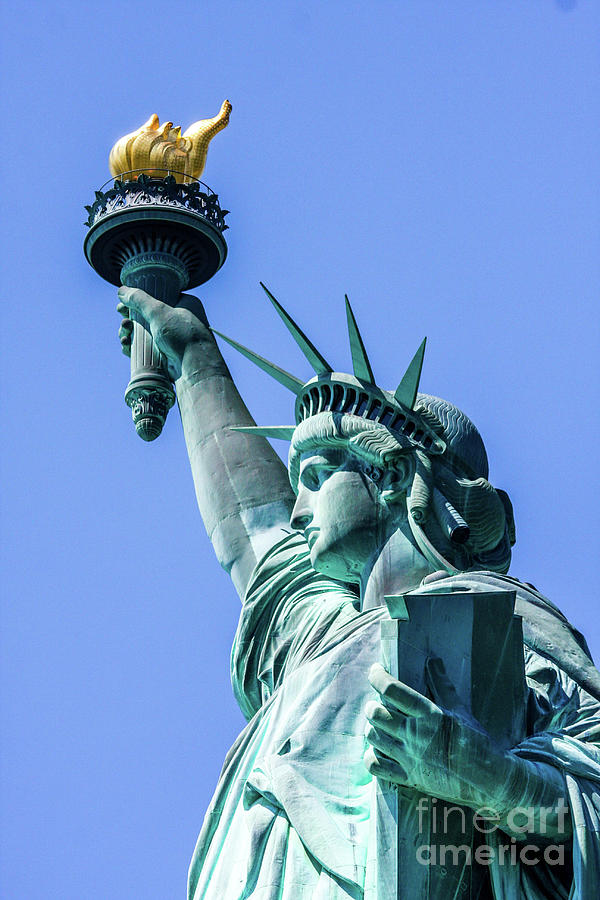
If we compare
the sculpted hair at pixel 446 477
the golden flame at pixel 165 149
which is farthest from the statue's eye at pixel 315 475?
the golden flame at pixel 165 149

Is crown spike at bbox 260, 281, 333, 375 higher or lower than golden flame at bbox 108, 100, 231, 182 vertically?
lower

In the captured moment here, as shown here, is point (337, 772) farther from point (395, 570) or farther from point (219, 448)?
point (219, 448)

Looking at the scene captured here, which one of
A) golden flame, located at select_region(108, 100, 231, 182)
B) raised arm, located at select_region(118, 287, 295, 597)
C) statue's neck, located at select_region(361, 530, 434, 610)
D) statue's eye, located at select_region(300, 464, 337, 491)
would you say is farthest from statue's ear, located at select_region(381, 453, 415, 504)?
golden flame, located at select_region(108, 100, 231, 182)

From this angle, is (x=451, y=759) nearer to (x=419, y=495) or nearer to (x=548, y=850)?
(x=548, y=850)

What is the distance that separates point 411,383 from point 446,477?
51 cm

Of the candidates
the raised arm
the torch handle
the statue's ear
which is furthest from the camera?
the torch handle

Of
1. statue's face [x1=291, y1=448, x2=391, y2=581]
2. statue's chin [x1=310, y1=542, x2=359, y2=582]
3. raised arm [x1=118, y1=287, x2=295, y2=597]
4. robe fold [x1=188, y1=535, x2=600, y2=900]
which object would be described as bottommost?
robe fold [x1=188, y1=535, x2=600, y2=900]

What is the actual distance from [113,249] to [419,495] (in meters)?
4.40

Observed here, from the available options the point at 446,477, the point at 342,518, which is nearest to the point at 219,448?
the point at 342,518

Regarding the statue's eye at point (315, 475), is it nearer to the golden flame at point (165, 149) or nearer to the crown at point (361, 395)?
the crown at point (361, 395)

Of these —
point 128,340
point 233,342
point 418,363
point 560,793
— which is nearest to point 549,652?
point 560,793

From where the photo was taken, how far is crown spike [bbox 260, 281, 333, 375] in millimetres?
12586

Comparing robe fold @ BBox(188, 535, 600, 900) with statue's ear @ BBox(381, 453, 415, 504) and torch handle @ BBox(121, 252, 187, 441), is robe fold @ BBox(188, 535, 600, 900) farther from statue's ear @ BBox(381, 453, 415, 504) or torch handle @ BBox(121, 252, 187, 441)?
torch handle @ BBox(121, 252, 187, 441)

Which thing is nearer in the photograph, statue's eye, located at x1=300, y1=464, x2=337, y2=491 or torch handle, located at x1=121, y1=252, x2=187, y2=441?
statue's eye, located at x1=300, y1=464, x2=337, y2=491
